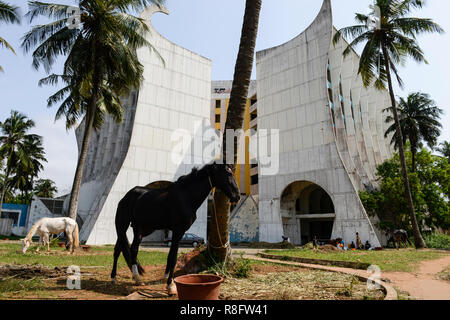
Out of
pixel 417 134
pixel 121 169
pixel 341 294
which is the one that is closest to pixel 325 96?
pixel 417 134

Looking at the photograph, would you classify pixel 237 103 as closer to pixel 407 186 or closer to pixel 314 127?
pixel 407 186

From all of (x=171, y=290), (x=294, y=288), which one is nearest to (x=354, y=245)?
(x=294, y=288)

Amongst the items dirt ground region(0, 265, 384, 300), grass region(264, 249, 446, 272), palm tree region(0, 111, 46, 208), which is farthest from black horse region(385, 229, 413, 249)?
palm tree region(0, 111, 46, 208)

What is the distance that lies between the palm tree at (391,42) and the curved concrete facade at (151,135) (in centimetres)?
1819

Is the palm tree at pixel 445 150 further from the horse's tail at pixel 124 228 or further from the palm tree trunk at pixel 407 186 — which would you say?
the horse's tail at pixel 124 228

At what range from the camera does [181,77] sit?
108 ft

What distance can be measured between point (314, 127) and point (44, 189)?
2588 inches

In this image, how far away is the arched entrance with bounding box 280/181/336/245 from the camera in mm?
30547

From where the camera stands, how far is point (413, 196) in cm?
2547

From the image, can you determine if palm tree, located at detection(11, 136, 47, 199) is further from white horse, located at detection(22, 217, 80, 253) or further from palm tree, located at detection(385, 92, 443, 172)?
palm tree, located at detection(385, 92, 443, 172)

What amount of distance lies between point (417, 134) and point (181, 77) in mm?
28347

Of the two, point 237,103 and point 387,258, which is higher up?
point 237,103

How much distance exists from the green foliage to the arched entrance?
168 inches
